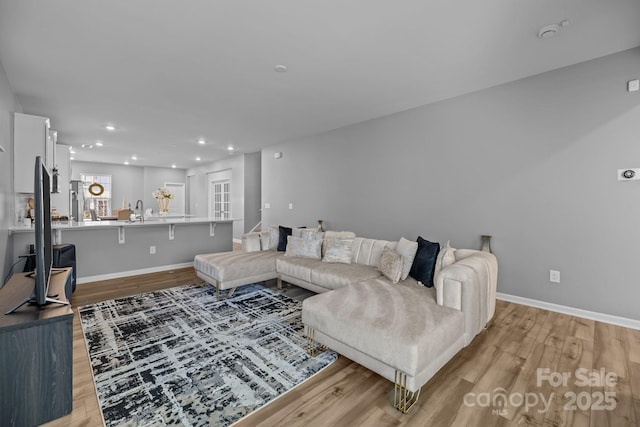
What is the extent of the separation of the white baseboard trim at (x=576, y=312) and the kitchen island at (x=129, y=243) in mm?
4886

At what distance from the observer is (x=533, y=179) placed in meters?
3.18

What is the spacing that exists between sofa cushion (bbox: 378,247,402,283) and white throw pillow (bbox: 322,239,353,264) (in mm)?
616

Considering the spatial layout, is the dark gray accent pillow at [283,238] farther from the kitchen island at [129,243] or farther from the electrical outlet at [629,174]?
the electrical outlet at [629,174]

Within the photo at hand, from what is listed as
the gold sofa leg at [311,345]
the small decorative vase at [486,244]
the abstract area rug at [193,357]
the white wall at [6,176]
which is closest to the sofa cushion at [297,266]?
the abstract area rug at [193,357]

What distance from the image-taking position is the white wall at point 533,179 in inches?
107

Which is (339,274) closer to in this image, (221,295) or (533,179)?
(221,295)

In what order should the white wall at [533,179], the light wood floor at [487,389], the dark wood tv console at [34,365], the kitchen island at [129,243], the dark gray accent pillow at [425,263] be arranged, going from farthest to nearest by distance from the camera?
the kitchen island at [129,243]
the white wall at [533,179]
the dark gray accent pillow at [425,263]
the light wood floor at [487,389]
the dark wood tv console at [34,365]

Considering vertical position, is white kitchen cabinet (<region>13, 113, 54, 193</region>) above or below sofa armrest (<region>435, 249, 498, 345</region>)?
above

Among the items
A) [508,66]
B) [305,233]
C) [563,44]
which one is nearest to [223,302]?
[305,233]

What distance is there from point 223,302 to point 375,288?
6.20ft

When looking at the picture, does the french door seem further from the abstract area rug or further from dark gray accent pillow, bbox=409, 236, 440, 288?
dark gray accent pillow, bbox=409, 236, 440, 288

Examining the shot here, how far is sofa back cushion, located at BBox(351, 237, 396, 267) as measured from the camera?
11.2ft

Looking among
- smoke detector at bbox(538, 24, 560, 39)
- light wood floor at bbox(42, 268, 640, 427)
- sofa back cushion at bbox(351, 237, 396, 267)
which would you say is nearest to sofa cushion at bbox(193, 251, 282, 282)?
sofa back cushion at bbox(351, 237, 396, 267)

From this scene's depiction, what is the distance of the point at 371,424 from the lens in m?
1.51
